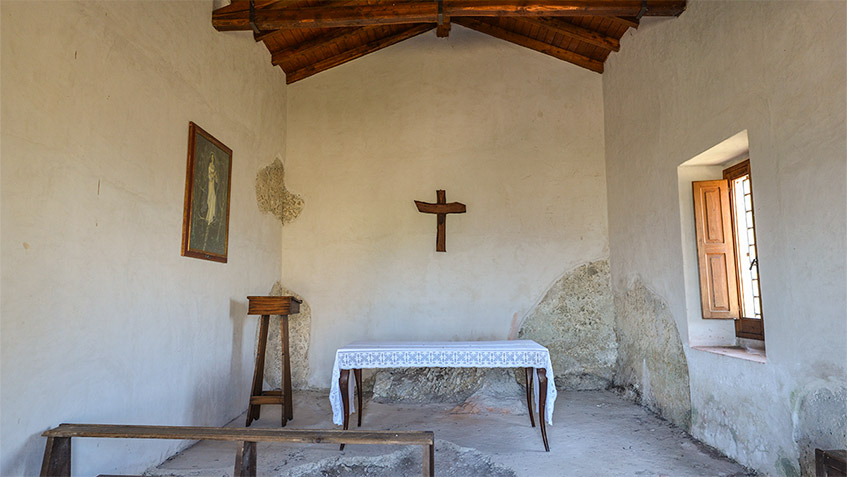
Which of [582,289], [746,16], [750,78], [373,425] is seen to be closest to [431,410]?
[373,425]

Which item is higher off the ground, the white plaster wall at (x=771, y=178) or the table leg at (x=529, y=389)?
the white plaster wall at (x=771, y=178)

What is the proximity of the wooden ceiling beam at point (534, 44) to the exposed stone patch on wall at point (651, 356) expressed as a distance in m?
2.61

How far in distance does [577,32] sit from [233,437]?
4.87 meters

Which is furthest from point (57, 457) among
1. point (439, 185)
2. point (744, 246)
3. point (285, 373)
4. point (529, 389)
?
point (744, 246)

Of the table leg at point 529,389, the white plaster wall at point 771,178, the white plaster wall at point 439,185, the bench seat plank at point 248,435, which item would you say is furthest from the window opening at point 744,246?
the bench seat plank at point 248,435

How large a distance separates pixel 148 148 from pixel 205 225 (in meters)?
0.82

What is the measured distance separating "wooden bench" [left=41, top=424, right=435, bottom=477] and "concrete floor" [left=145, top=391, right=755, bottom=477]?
83 cm

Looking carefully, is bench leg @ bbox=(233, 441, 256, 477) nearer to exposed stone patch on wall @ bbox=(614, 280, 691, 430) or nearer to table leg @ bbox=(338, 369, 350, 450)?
table leg @ bbox=(338, 369, 350, 450)

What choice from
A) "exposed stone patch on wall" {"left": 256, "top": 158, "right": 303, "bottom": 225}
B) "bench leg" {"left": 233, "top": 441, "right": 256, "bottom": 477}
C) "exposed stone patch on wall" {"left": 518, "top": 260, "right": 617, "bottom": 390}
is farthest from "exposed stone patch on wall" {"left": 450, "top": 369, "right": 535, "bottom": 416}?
"exposed stone patch on wall" {"left": 256, "top": 158, "right": 303, "bottom": 225}

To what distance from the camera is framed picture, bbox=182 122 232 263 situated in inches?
140

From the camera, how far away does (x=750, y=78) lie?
10.0ft

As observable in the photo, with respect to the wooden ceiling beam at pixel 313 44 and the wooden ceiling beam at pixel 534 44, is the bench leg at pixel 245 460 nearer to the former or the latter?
the wooden ceiling beam at pixel 313 44

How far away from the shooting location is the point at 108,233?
2.74 metres

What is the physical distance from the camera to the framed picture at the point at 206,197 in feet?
11.6
